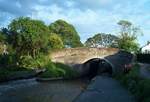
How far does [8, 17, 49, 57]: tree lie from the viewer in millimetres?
44250

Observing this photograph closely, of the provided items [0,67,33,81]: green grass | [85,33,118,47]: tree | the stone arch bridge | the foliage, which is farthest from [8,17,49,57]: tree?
[85,33,118,47]: tree

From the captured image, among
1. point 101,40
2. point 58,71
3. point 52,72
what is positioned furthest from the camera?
point 101,40

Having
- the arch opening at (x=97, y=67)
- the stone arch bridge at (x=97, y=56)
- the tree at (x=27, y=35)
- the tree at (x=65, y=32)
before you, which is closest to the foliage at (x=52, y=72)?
the tree at (x=27, y=35)

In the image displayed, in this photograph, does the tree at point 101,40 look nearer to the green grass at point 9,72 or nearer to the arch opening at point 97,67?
the arch opening at point 97,67

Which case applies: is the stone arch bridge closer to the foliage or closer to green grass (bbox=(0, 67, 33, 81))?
the foliage

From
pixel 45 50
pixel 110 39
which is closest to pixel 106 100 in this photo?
pixel 45 50

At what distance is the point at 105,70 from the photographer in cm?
5488


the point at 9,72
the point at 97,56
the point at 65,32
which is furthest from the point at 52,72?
the point at 65,32

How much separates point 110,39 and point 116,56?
37.2 metres

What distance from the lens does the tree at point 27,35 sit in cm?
4425

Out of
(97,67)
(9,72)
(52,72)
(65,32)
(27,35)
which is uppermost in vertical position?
(65,32)

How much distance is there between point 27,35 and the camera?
144 ft

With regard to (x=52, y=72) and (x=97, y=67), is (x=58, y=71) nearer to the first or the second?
(x=52, y=72)

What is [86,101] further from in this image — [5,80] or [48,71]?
[48,71]
